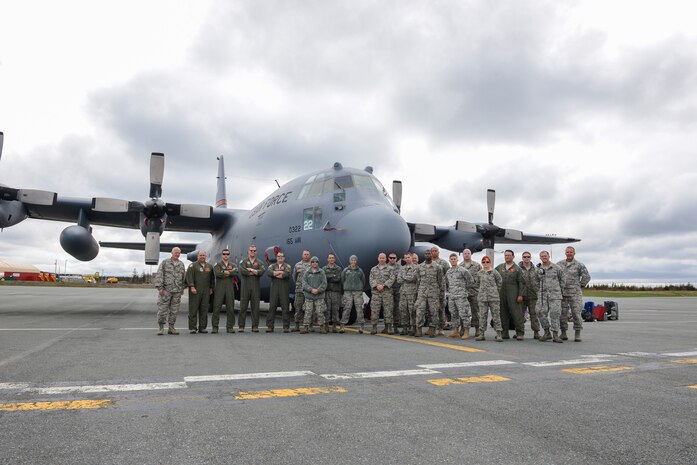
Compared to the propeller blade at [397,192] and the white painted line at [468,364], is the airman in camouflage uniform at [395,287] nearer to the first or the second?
the white painted line at [468,364]

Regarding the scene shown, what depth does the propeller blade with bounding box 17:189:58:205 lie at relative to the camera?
15.6 meters

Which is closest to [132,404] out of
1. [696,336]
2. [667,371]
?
[667,371]

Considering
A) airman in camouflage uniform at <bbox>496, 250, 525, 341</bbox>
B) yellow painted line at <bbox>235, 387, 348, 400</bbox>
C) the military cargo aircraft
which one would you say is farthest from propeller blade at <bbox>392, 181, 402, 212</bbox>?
yellow painted line at <bbox>235, 387, 348, 400</bbox>

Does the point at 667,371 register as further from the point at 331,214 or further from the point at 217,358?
the point at 331,214

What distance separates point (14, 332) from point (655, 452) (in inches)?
438

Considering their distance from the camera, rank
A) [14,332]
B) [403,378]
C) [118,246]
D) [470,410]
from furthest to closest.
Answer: [118,246], [14,332], [403,378], [470,410]

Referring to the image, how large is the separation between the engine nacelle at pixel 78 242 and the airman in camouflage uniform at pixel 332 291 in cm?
1023

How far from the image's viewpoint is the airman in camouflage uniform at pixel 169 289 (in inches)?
391

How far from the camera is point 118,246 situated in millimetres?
27766

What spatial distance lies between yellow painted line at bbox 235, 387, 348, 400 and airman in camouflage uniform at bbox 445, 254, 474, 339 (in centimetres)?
599

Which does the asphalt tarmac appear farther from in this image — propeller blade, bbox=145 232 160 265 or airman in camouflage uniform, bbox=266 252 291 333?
propeller blade, bbox=145 232 160 265

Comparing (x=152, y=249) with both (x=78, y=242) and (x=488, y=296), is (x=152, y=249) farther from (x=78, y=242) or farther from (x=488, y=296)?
(x=488, y=296)

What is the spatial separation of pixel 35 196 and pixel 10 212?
139 cm

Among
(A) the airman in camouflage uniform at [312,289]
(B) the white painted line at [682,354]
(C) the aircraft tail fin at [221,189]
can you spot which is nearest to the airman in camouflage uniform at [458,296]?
(A) the airman in camouflage uniform at [312,289]
